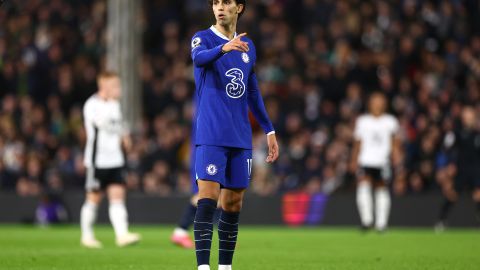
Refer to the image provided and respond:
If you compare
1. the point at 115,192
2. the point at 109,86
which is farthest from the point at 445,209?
the point at 109,86

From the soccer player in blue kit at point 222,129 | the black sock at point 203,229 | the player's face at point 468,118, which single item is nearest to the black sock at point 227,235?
the soccer player in blue kit at point 222,129

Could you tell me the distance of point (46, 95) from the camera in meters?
23.8

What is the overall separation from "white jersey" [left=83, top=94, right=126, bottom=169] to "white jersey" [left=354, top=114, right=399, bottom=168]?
579cm

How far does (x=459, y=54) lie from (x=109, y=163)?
10714 millimetres

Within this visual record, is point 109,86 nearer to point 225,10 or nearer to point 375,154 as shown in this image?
point 225,10

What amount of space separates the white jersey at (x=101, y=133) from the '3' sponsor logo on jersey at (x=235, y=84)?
545 centimetres

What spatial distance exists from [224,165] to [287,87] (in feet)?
48.3

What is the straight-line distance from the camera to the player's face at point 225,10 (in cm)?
751

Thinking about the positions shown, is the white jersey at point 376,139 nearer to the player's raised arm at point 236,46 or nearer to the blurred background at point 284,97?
the blurred background at point 284,97

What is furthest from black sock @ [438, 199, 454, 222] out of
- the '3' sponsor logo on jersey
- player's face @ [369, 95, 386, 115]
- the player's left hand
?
the '3' sponsor logo on jersey

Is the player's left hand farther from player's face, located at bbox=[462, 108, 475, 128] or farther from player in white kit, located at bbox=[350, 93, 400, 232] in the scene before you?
player's face, located at bbox=[462, 108, 475, 128]

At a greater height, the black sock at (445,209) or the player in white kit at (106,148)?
the player in white kit at (106,148)

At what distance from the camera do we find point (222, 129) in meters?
7.39

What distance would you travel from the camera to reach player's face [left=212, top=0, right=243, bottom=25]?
7.51 meters
